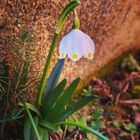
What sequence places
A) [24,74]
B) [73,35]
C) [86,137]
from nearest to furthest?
1. [73,35]
2. [24,74]
3. [86,137]

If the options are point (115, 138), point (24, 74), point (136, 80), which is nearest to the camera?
point (24, 74)

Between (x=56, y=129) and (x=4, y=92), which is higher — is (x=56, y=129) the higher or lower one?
the lower one

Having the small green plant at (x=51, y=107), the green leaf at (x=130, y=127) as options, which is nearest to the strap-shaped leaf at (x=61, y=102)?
the small green plant at (x=51, y=107)

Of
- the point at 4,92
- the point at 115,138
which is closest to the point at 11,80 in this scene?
the point at 4,92

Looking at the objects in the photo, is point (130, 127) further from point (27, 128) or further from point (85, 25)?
point (27, 128)

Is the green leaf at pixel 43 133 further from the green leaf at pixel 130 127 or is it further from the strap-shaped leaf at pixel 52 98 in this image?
the green leaf at pixel 130 127

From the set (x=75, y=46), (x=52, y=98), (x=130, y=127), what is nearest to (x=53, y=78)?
(x=52, y=98)

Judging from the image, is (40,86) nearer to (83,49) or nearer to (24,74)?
(24,74)
